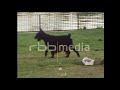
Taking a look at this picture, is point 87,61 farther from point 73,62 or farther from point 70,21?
point 70,21

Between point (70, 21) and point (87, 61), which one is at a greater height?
point (70, 21)

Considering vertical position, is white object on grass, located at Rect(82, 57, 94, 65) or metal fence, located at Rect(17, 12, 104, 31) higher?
metal fence, located at Rect(17, 12, 104, 31)

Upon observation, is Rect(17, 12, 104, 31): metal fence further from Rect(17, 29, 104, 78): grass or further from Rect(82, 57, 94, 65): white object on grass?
Rect(82, 57, 94, 65): white object on grass

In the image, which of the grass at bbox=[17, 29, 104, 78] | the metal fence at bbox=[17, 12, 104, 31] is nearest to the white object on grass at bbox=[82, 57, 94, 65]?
the grass at bbox=[17, 29, 104, 78]

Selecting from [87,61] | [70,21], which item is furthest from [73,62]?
[70,21]

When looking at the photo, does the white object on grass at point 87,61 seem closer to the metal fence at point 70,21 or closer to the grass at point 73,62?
the grass at point 73,62

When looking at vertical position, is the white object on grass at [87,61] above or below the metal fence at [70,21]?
below

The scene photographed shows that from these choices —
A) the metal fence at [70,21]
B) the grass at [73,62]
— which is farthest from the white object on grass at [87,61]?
the metal fence at [70,21]

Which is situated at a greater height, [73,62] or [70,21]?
[70,21]
